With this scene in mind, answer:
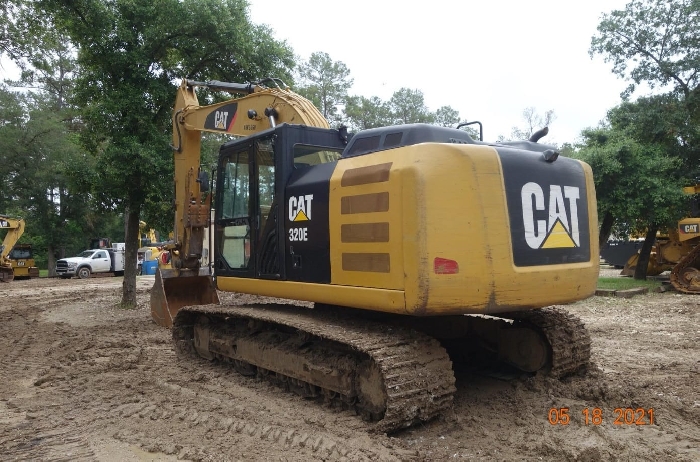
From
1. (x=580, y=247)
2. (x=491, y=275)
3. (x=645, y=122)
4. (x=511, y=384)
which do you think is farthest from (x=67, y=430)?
(x=645, y=122)

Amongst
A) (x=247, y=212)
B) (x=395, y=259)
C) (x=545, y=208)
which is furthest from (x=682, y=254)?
(x=395, y=259)

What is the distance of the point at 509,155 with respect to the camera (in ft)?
14.0

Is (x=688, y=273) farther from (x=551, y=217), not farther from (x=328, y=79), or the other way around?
(x=328, y=79)

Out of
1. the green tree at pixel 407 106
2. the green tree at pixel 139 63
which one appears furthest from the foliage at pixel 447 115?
the green tree at pixel 139 63

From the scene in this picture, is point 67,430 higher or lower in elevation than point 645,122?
lower

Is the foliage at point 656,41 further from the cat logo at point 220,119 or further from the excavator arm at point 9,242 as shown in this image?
the excavator arm at point 9,242

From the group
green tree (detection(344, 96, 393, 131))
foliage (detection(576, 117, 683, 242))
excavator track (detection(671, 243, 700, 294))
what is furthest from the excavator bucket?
green tree (detection(344, 96, 393, 131))

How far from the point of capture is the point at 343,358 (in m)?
4.58

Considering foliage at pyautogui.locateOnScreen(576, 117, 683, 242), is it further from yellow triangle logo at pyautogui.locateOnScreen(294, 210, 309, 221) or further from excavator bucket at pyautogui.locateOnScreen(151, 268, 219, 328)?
yellow triangle logo at pyautogui.locateOnScreen(294, 210, 309, 221)

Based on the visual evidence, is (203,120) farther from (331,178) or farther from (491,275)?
(491,275)

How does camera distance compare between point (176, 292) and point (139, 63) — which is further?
point (139, 63)

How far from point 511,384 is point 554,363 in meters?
0.45

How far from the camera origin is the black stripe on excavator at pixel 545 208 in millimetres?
4223

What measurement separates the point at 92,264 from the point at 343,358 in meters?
26.6
